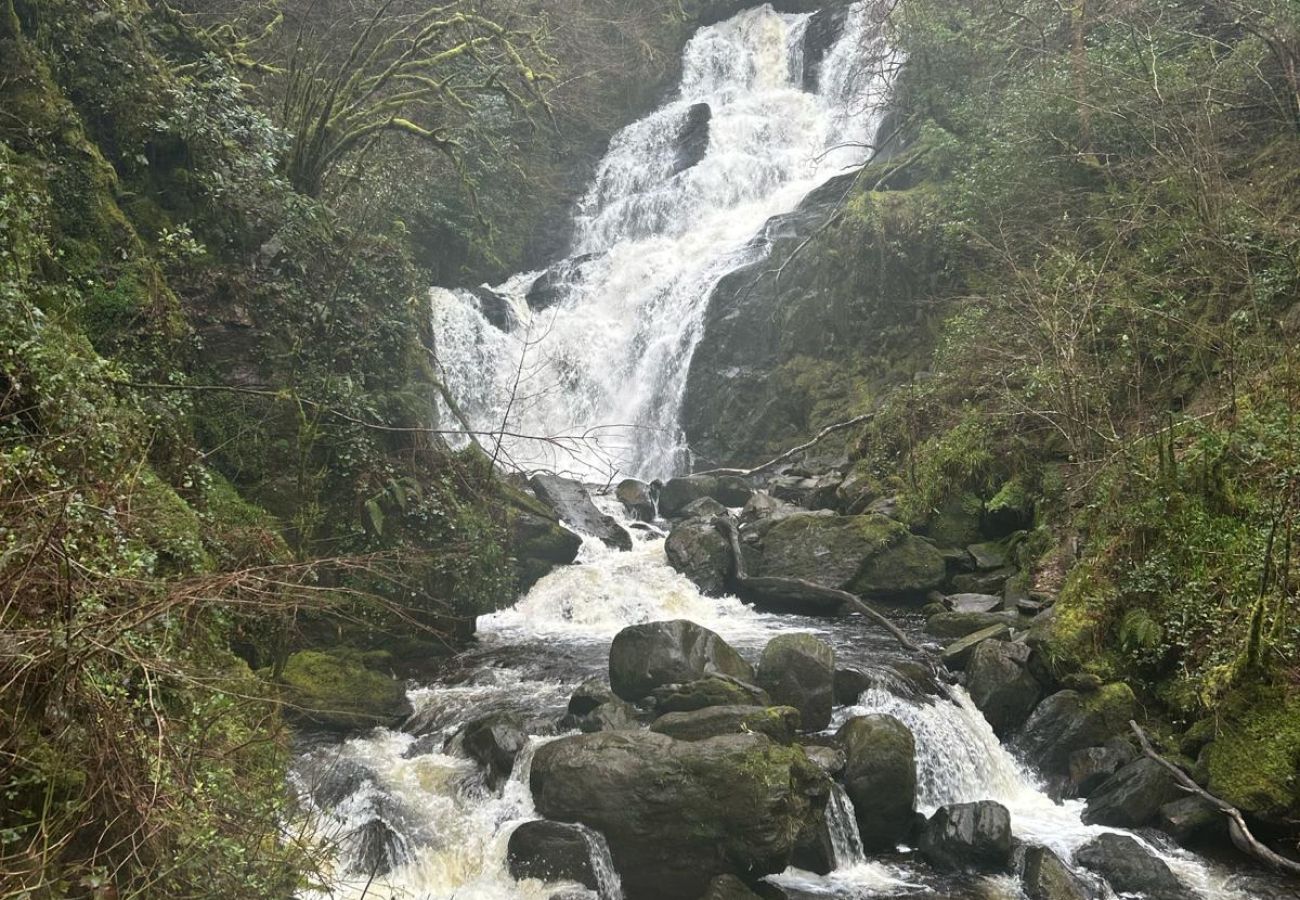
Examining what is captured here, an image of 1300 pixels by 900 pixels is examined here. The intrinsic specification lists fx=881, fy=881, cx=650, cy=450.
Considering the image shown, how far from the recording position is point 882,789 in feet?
24.4

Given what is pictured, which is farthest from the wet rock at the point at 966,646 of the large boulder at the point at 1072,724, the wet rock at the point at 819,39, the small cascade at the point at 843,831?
the wet rock at the point at 819,39

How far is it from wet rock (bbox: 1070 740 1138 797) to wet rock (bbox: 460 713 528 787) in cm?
498

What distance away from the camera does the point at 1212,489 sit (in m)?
8.70

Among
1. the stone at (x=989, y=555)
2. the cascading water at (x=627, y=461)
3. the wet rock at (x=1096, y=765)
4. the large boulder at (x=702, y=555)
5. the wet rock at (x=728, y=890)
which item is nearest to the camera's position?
the wet rock at (x=728, y=890)

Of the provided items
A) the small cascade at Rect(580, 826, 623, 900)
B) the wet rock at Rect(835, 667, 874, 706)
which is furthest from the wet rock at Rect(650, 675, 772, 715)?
the small cascade at Rect(580, 826, 623, 900)

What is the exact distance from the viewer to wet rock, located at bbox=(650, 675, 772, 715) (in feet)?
27.7

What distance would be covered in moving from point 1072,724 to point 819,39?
81.5 feet

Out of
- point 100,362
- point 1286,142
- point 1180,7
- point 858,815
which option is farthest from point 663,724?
point 1180,7

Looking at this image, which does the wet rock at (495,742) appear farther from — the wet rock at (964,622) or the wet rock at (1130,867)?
the wet rock at (964,622)

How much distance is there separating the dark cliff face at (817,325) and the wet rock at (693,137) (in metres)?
5.68

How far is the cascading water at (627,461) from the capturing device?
22.8 ft

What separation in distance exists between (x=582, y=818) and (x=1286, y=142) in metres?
13.0

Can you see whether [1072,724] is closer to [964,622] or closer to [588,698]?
[964,622]

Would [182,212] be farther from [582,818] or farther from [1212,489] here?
[1212,489]
